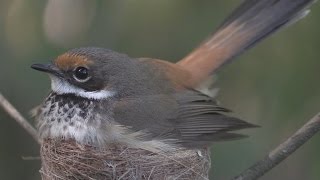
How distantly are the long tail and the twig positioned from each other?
1268 mm

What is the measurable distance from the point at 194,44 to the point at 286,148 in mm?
1470

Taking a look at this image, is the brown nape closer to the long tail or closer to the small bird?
the small bird

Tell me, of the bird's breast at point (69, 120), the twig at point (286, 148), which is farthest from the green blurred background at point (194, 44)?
the twig at point (286, 148)

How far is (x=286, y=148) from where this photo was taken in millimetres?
4023

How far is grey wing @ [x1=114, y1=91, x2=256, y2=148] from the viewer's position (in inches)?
189

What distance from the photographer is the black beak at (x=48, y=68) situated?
462cm

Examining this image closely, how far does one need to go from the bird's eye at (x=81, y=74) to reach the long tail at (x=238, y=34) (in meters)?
0.78

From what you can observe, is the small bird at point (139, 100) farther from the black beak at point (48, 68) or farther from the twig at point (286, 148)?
the twig at point (286, 148)

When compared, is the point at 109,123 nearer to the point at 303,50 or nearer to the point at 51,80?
the point at 51,80

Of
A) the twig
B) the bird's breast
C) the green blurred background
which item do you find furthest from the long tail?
the twig

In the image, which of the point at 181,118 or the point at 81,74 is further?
the point at 181,118

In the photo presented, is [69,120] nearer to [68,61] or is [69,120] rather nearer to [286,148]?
[68,61]

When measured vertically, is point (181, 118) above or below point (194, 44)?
below

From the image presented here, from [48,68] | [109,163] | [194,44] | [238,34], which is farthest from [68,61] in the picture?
[238,34]
